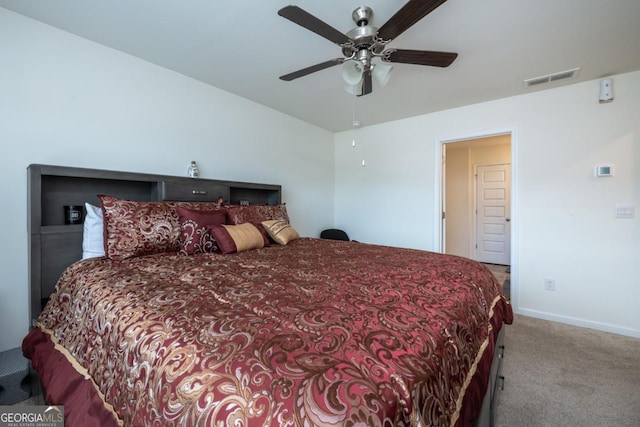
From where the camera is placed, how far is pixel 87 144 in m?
2.20

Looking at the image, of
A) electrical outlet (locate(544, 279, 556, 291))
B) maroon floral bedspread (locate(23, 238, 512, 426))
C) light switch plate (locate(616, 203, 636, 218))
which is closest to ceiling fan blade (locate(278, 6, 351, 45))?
maroon floral bedspread (locate(23, 238, 512, 426))

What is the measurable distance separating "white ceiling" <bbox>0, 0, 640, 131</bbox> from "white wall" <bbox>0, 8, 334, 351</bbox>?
0.53 ft

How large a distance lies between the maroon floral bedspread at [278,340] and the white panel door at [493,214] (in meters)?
4.71

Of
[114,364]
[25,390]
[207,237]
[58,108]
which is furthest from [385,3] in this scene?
[25,390]

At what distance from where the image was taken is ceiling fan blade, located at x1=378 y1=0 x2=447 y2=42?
1.32 m

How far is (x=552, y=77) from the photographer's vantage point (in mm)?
2684

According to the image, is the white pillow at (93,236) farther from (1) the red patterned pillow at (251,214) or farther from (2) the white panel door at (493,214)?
(2) the white panel door at (493,214)

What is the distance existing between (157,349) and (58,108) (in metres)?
2.32

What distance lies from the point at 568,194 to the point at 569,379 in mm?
1937

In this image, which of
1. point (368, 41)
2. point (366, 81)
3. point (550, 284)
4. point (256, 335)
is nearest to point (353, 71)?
point (366, 81)

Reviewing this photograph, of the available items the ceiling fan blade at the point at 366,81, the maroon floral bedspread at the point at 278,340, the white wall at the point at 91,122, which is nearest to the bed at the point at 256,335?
the maroon floral bedspread at the point at 278,340

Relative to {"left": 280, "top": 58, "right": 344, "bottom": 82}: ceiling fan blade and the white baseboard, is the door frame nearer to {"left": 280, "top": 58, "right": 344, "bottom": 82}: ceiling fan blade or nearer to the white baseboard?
the white baseboard

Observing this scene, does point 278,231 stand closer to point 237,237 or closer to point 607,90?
point 237,237

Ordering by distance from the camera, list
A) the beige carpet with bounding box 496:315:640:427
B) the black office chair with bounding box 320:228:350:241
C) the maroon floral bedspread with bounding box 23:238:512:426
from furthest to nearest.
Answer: the black office chair with bounding box 320:228:350:241, the beige carpet with bounding box 496:315:640:427, the maroon floral bedspread with bounding box 23:238:512:426
